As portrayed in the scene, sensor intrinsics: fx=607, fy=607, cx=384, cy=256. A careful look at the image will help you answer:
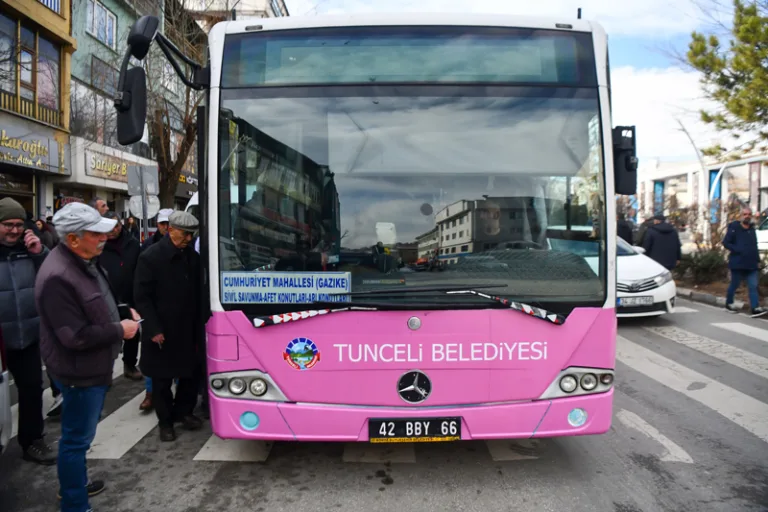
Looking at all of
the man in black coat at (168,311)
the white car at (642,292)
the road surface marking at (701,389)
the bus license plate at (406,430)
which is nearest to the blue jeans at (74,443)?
the man in black coat at (168,311)

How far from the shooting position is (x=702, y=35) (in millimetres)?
11617

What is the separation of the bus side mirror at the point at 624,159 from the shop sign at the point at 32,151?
16.5 m

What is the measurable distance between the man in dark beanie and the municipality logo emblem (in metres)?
1.98

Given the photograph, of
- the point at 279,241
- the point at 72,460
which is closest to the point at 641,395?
the point at 279,241

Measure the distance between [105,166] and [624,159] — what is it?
2106 cm

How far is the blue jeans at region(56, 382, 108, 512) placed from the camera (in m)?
3.34

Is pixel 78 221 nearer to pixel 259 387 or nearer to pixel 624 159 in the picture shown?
pixel 259 387

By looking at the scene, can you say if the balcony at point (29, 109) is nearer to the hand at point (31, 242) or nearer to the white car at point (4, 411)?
the hand at point (31, 242)

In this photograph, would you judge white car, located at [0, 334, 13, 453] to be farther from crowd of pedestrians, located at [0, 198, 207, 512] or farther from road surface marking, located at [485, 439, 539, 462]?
road surface marking, located at [485, 439, 539, 462]

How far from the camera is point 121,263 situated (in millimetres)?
6000

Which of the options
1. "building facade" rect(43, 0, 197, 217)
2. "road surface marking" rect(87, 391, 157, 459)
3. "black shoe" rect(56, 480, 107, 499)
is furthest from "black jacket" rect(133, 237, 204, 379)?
"building facade" rect(43, 0, 197, 217)

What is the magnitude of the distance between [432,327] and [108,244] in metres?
3.86

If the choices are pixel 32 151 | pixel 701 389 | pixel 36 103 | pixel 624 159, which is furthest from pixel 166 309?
pixel 36 103

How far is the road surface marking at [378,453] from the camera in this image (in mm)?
4360
